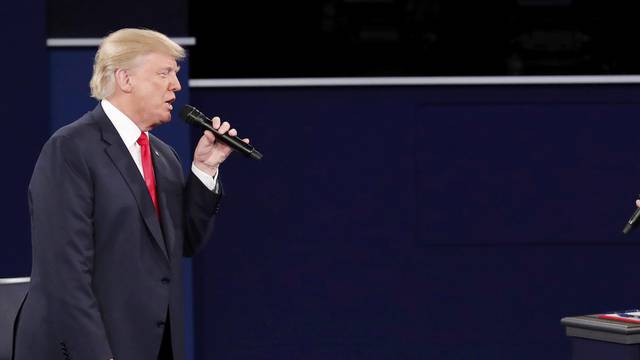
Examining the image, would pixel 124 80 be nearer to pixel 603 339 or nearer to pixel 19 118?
pixel 603 339

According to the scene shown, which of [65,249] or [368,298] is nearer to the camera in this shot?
[65,249]

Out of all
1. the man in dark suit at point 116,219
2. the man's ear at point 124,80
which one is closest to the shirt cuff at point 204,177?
the man in dark suit at point 116,219

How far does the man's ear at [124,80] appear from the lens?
305 centimetres

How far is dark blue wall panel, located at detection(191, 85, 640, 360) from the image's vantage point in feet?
18.9

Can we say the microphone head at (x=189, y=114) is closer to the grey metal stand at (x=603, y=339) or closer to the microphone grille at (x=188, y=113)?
the microphone grille at (x=188, y=113)

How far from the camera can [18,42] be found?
5.08 metres

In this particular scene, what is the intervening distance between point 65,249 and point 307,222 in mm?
2942

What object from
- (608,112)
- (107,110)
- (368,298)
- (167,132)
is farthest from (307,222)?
(107,110)

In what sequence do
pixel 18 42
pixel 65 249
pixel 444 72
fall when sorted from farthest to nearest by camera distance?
pixel 444 72 < pixel 18 42 < pixel 65 249

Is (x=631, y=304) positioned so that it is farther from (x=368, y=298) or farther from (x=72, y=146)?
(x=72, y=146)

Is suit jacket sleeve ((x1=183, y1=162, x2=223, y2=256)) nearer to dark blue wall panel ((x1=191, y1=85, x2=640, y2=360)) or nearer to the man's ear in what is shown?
the man's ear

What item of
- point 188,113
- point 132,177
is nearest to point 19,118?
point 188,113

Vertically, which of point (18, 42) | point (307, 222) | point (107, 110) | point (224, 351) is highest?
point (18, 42)

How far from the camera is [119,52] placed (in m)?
3.05
